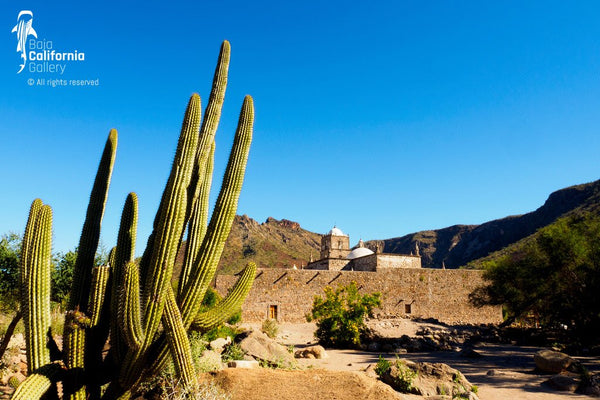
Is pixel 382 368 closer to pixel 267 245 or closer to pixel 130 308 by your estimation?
pixel 130 308

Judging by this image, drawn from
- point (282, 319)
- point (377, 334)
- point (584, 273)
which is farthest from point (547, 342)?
point (282, 319)

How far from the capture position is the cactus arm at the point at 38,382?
4352 millimetres

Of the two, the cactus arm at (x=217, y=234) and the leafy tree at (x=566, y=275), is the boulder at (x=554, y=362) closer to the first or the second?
the leafy tree at (x=566, y=275)

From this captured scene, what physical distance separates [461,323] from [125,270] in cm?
2651

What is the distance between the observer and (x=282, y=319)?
23.9m

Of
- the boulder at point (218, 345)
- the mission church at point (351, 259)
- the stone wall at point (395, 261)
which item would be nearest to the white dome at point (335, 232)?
the mission church at point (351, 259)

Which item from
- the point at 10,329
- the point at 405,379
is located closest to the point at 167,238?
the point at 10,329

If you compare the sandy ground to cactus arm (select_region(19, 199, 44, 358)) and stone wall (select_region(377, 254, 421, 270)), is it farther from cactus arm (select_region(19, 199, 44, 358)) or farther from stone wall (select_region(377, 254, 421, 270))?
stone wall (select_region(377, 254, 421, 270))

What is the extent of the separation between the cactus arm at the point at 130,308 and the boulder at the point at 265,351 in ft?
15.7

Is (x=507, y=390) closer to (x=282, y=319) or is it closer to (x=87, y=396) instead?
(x=87, y=396)

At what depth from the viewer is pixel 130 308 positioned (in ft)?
14.9

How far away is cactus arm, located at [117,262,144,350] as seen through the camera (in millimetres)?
4523

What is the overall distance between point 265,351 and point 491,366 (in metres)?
6.79

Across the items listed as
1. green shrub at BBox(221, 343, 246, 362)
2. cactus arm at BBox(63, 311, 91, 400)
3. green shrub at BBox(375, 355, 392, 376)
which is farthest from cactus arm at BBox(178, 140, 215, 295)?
green shrub at BBox(375, 355, 392, 376)
